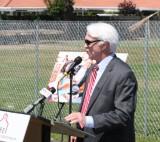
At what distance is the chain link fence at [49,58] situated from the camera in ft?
37.4

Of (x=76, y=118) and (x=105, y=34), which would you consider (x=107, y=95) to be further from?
(x=105, y=34)

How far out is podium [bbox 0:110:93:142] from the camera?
4.39 m

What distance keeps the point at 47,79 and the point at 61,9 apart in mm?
41595

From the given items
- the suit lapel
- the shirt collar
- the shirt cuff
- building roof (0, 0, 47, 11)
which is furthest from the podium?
building roof (0, 0, 47, 11)

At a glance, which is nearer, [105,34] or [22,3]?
[105,34]

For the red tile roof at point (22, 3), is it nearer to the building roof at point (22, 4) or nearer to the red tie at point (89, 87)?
the building roof at point (22, 4)

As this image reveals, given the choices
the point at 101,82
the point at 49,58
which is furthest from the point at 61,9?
the point at 101,82

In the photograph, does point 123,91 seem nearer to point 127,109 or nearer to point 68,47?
point 127,109

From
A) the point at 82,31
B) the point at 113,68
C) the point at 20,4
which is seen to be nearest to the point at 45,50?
the point at 82,31

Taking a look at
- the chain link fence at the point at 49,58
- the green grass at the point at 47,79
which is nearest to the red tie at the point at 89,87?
the green grass at the point at 47,79

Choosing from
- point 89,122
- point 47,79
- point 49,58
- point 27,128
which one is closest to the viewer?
point 27,128

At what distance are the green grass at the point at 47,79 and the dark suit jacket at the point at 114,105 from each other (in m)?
5.26

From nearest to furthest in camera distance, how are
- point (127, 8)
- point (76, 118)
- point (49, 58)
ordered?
1. point (76, 118)
2. point (49, 58)
3. point (127, 8)

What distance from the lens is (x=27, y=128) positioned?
14.4 ft
